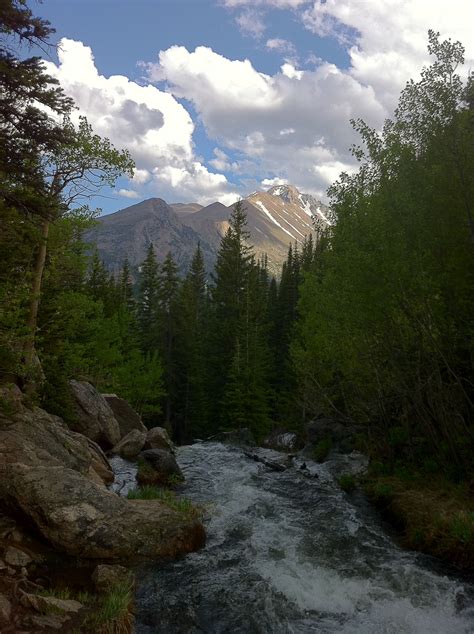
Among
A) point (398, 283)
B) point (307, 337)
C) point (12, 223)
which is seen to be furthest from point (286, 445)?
point (12, 223)

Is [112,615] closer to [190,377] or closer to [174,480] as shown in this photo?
[174,480]

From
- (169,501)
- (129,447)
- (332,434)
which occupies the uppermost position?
(169,501)

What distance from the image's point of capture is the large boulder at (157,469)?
659 inches

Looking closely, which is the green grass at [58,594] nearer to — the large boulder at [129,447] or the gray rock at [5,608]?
Answer: the gray rock at [5,608]

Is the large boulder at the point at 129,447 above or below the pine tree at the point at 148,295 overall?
below

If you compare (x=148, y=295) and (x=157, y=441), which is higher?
(x=148, y=295)

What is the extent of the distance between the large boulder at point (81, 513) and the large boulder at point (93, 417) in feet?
29.5

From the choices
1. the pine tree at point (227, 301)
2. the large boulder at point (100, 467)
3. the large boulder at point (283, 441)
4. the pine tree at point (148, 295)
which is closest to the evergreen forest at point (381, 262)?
the large boulder at point (100, 467)

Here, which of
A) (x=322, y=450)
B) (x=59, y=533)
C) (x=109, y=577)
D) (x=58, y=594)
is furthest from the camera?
(x=322, y=450)

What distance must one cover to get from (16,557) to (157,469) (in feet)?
30.6

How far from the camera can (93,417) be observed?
69.4ft

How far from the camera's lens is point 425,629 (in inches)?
296

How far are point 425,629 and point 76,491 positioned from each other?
7.36 m

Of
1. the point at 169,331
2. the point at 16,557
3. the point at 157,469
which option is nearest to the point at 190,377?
the point at 169,331
